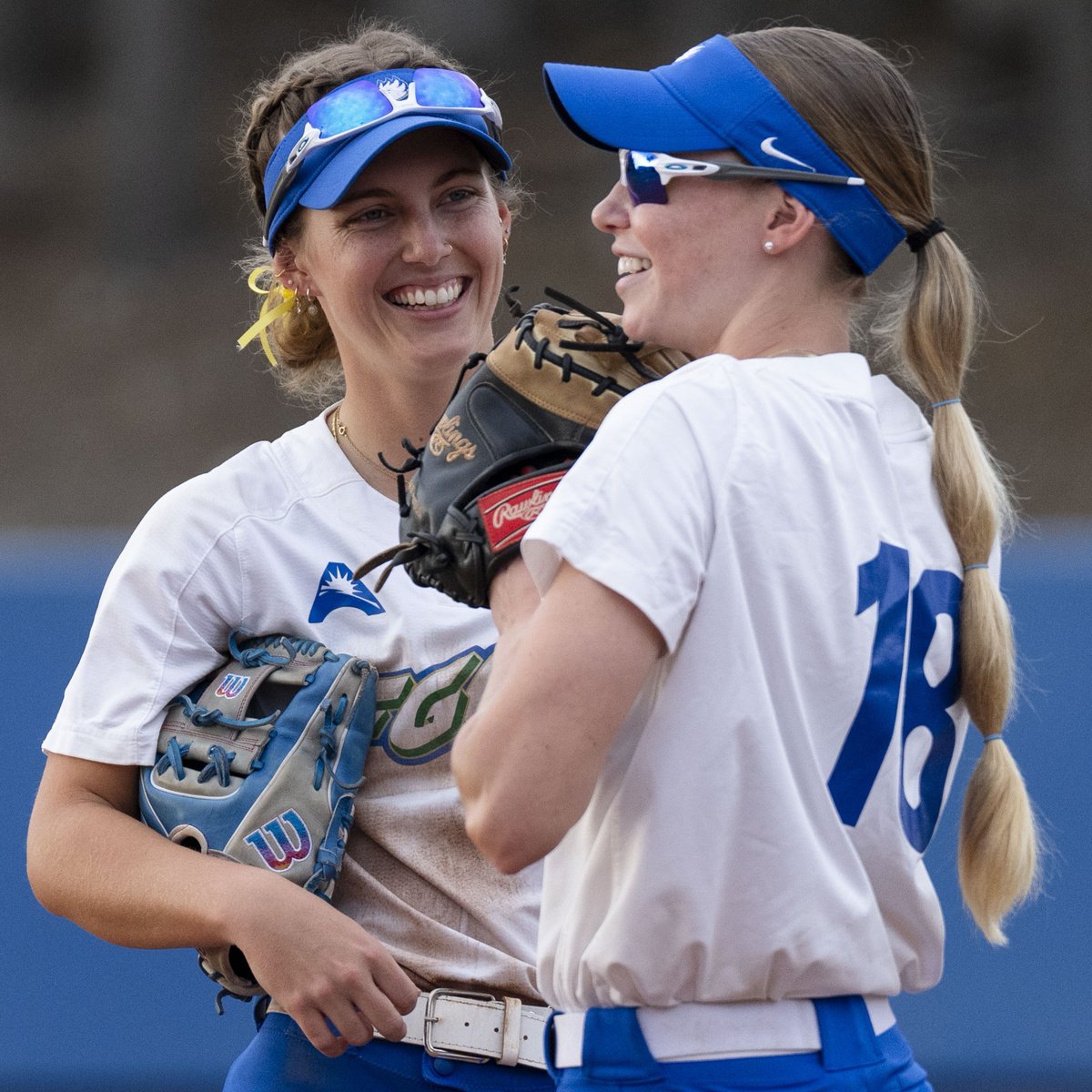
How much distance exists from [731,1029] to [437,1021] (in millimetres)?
649

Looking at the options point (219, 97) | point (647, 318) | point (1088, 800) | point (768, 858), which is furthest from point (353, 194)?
point (219, 97)

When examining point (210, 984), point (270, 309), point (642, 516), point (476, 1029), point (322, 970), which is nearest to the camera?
point (642, 516)

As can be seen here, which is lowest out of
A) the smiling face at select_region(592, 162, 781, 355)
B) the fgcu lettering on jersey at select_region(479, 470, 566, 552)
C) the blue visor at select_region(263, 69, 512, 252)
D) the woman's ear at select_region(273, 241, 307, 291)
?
the fgcu lettering on jersey at select_region(479, 470, 566, 552)

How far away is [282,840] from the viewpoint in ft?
6.84

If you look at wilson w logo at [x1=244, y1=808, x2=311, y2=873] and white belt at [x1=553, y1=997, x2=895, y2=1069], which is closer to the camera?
white belt at [x1=553, y1=997, x2=895, y2=1069]

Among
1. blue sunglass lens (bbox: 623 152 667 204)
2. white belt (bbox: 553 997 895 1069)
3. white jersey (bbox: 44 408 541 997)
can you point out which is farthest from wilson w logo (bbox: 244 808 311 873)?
blue sunglass lens (bbox: 623 152 667 204)

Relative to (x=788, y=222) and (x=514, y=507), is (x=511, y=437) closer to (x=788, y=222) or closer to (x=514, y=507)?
(x=514, y=507)

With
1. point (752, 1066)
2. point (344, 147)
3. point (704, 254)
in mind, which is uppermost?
point (344, 147)

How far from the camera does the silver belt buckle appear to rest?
2074 millimetres

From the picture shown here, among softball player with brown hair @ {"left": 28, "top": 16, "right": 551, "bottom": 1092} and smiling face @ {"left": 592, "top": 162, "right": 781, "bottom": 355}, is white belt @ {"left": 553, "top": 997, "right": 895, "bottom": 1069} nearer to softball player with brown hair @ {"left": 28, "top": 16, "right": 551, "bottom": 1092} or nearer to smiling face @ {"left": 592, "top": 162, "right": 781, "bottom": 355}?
softball player with brown hair @ {"left": 28, "top": 16, "right": 551, "bottom": 1092}

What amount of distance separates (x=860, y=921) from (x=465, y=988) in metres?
0.73

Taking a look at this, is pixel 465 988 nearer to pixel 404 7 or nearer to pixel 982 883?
pixel 982 883

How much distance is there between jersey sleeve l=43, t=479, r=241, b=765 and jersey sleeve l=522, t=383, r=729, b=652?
0.82m

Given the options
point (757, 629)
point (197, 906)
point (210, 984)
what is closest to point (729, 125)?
point (757, 629)
